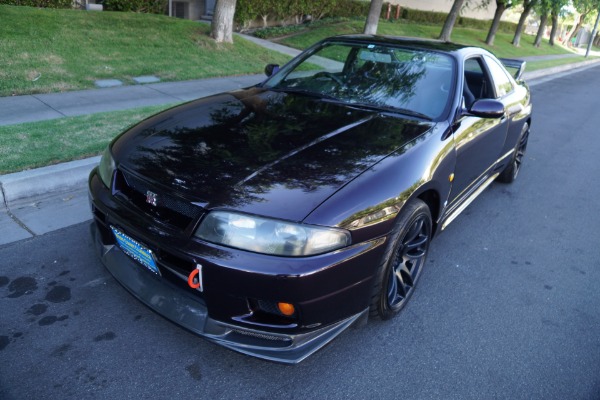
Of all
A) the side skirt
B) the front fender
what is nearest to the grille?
the front fender

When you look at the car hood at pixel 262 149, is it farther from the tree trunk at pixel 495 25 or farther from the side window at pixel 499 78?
the tree trunk at pixel 495 25

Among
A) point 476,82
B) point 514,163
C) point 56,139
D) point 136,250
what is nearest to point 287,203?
point 136,250

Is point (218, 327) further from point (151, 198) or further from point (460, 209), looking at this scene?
point (460, 209)

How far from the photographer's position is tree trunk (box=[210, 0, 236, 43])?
10406 mm

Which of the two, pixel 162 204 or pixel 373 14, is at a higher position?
pixel 373 14

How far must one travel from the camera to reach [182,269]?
7.39ft

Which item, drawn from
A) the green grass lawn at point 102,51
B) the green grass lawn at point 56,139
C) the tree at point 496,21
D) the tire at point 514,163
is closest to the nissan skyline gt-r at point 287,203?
the green grass lawn at point 56,139

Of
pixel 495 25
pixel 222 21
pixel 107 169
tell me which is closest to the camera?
pixel 107 169

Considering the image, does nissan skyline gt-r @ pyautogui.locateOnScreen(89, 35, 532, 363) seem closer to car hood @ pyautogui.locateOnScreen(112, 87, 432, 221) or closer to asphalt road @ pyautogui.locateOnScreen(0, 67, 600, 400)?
car hood @ pyautogui.locateOnScreen(112, 87, 432, 221)

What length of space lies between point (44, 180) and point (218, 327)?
8.70ft

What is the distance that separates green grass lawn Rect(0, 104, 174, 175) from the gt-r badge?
7.55 feet

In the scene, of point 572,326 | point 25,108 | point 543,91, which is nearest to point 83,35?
point 25,108

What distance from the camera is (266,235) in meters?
2.12

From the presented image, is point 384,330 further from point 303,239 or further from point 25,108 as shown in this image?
point 25,108
